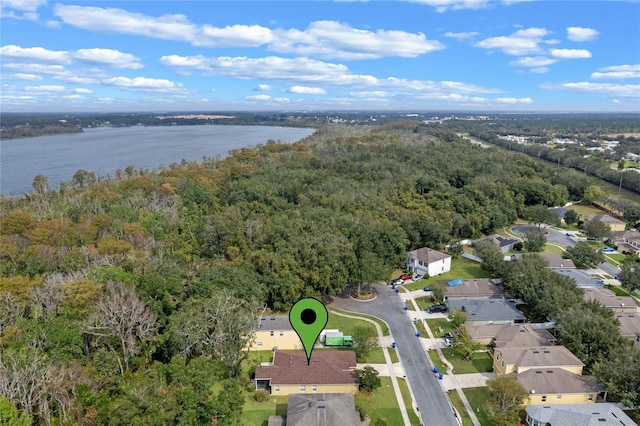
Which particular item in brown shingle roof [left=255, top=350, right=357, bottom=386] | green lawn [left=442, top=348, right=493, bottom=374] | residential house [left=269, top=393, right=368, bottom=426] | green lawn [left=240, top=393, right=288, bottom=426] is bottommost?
green lawn [left=240, top=393, right=288, bottom=426]

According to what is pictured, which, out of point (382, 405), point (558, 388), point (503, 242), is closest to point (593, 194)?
point (503, 242)

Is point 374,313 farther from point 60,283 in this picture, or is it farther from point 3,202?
point 3,202

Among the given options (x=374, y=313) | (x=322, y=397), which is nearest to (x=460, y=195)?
(x=374, y=313)

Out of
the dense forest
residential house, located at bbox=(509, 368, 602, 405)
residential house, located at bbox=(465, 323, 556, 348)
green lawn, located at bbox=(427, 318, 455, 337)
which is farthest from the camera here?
green lawn, located at bbox=(427, 318, 455, 337)

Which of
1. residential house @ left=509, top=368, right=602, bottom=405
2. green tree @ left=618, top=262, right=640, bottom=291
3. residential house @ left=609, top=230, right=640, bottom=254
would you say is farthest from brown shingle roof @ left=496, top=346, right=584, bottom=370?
residential house @ left=609, top=230, right=640, bottom=254

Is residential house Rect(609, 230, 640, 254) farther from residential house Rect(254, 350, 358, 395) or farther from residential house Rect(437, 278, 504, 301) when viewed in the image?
residential house Rect(254, 350, 358, 395)

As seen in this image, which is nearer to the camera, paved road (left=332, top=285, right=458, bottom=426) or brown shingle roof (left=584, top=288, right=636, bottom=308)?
paved road (left=332, top=285, right=458, bottom=426)
